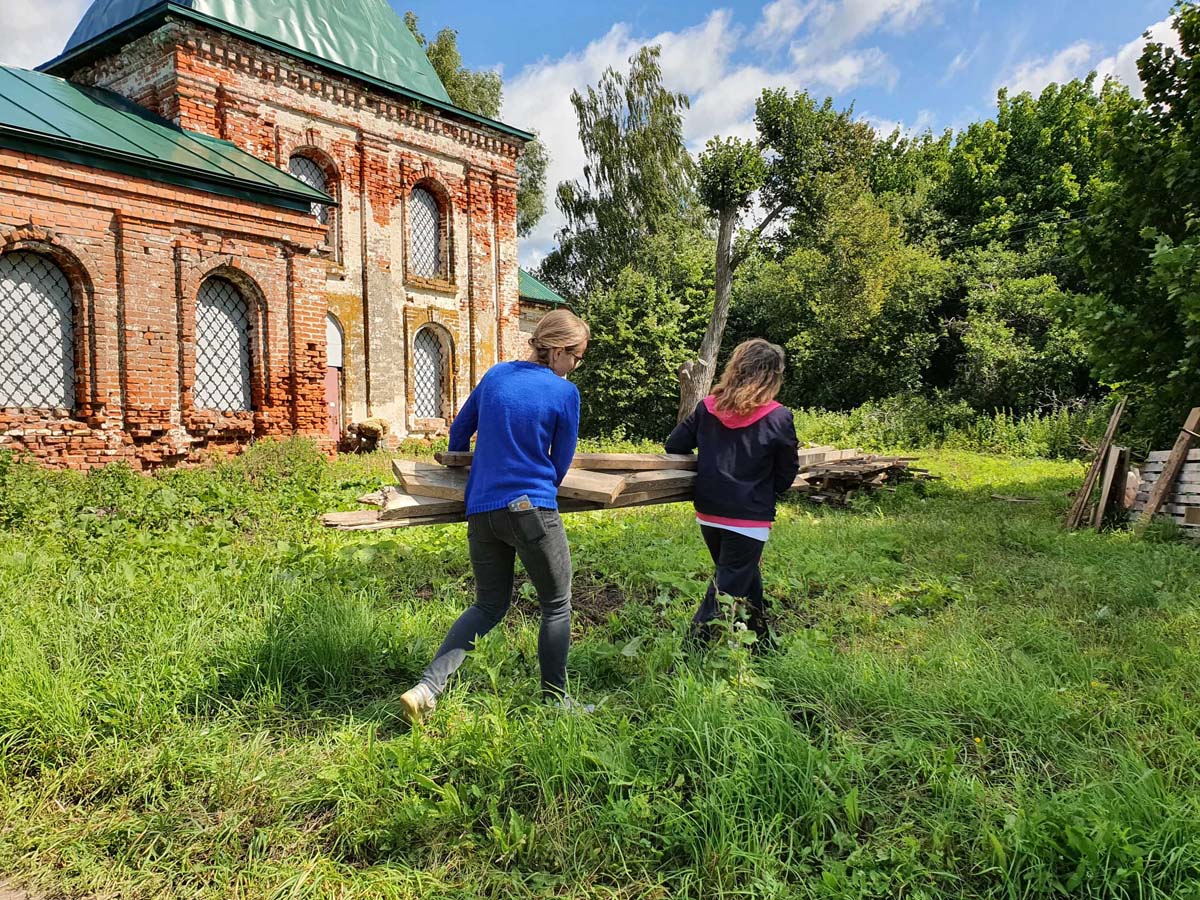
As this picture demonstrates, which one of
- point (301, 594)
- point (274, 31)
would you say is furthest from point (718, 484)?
point (274, 31)

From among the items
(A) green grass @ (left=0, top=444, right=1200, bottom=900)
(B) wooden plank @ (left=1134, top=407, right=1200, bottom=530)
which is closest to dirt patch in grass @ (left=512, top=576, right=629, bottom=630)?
(A) green grass @ (left=0, top=444, right=1200, bottom=900)

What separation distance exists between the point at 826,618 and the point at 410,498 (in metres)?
3.08

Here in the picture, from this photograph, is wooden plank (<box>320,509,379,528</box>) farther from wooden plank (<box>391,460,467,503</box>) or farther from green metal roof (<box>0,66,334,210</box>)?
green metal roof (<box>0,66,334,210</box>)

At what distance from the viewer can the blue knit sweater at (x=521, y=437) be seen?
3.39 metres

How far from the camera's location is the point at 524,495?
132 inches

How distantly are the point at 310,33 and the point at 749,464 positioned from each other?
1839 centimetres

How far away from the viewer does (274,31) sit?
16.8 meters

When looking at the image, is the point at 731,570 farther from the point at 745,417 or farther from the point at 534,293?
the point at 534,293

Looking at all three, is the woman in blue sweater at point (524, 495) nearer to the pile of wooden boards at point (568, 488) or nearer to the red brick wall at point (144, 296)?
the pile of wooden boards at point (568, 488)

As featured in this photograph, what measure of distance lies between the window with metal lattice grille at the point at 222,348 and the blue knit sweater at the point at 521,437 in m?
10.9

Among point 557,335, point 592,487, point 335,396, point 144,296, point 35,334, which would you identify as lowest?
point 592,487

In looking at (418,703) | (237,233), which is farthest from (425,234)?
(418,703)

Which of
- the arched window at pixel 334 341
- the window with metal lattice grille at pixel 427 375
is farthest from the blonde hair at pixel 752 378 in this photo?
the window with metal lattice grille at pixel 427 375

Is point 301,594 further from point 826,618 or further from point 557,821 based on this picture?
point 826,618
